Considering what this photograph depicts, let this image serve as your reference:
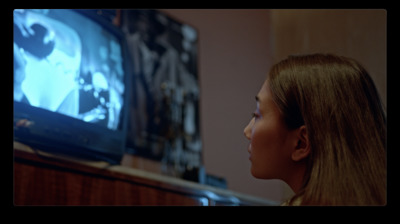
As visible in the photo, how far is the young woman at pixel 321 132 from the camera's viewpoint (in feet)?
3.04

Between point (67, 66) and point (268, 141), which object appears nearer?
point (268, 141)

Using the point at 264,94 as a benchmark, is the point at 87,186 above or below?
below

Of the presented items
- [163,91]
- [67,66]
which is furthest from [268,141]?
[163,91]

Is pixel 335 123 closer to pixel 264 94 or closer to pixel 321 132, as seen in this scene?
pixel 321 132

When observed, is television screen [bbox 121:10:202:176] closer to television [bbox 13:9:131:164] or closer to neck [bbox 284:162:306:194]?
television [bbox 13:9:131:164]

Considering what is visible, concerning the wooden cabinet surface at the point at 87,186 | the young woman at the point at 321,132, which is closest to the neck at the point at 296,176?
the young woman at the point at 321,132

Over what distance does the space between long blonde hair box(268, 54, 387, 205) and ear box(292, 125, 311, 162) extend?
0.02 metres

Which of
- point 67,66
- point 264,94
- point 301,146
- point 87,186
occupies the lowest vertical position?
point 87,186

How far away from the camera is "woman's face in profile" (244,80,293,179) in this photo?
3.64ft

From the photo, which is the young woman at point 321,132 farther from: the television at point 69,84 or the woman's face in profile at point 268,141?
the television at point 69,84

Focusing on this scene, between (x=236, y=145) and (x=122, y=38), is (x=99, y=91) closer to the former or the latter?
(x=122, y=38)

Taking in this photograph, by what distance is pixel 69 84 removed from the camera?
60.2 inches

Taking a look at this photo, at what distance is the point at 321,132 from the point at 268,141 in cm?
16

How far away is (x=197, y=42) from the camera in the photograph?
10.2ft
